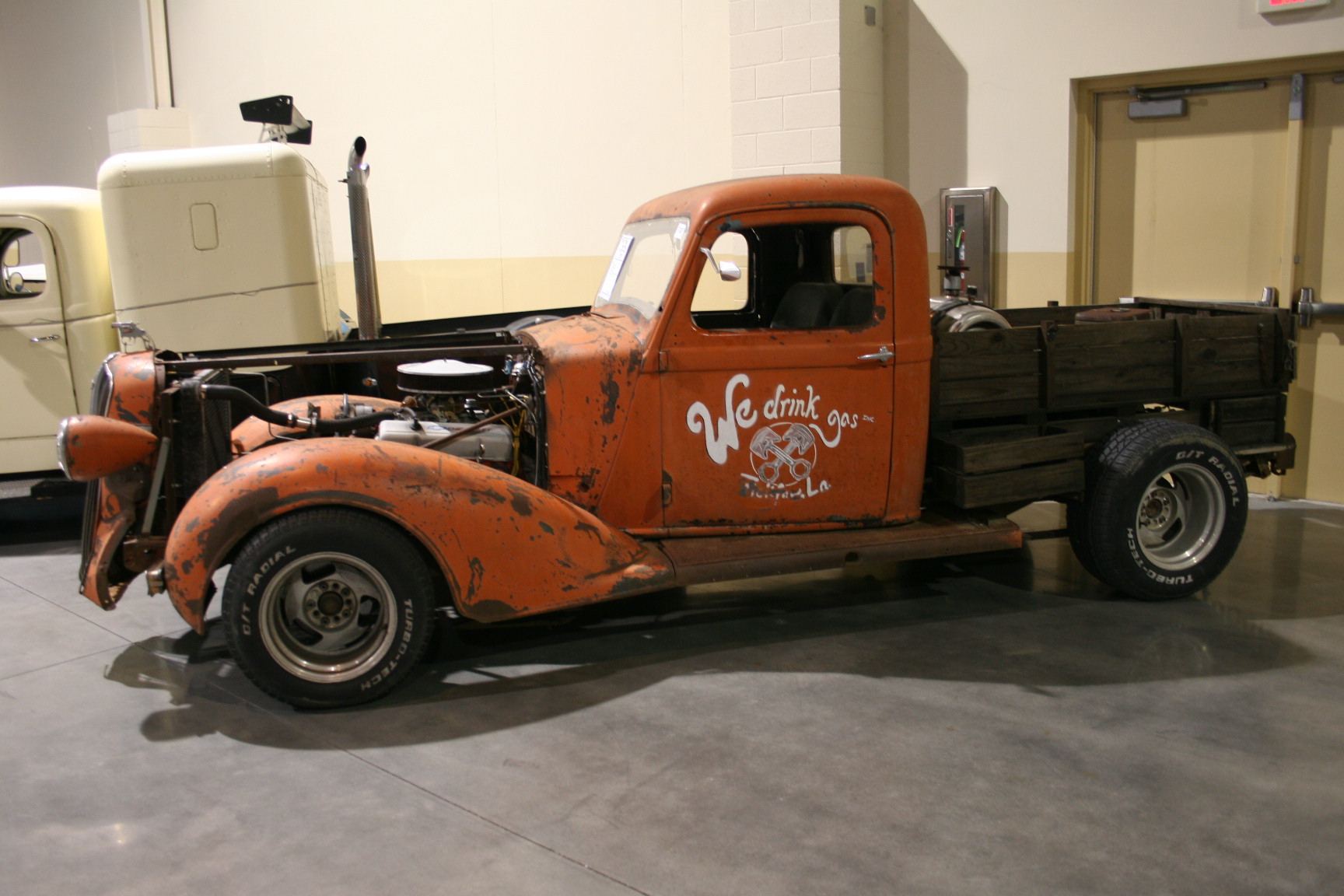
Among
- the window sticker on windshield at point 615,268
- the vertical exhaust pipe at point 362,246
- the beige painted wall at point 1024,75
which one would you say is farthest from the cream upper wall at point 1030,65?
the vertical exhaust pipe at point 362,246

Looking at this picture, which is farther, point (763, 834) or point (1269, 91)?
point (1269, 91)

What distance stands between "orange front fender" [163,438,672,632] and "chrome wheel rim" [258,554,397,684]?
223 millimetres

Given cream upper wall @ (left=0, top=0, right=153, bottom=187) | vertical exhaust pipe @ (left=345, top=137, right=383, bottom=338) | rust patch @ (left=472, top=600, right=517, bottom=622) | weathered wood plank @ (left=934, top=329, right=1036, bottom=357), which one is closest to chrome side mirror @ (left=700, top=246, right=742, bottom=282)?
weathered wood plank @ (left=934, top=329, right=1036, bottom=357)

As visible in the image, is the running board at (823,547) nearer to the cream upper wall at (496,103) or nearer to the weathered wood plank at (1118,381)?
the weathered wood plank at (1118,381)

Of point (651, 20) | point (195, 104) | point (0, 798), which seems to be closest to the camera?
point (0, 798)

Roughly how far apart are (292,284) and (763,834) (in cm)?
461

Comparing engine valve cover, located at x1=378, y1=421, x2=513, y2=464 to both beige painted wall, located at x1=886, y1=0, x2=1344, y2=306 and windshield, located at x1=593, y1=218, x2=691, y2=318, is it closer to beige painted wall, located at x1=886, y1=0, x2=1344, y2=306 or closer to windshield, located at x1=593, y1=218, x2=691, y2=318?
windshield, located at x1=593, y1=218, x2=691, y2=318

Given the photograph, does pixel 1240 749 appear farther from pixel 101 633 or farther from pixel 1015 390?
pixel 101 633

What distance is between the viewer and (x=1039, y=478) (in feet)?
15.1

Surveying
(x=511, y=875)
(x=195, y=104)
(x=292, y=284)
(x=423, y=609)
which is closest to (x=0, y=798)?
(x=423, y=609)

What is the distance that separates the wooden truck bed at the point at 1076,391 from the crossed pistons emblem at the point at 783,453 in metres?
0.66

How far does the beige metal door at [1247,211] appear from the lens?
6566 mm

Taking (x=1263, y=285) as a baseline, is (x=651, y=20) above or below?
above

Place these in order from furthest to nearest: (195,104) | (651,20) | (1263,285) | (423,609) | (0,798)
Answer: (195,104) → (651,20) → (1263,285) → (423,609) → (0,798)
